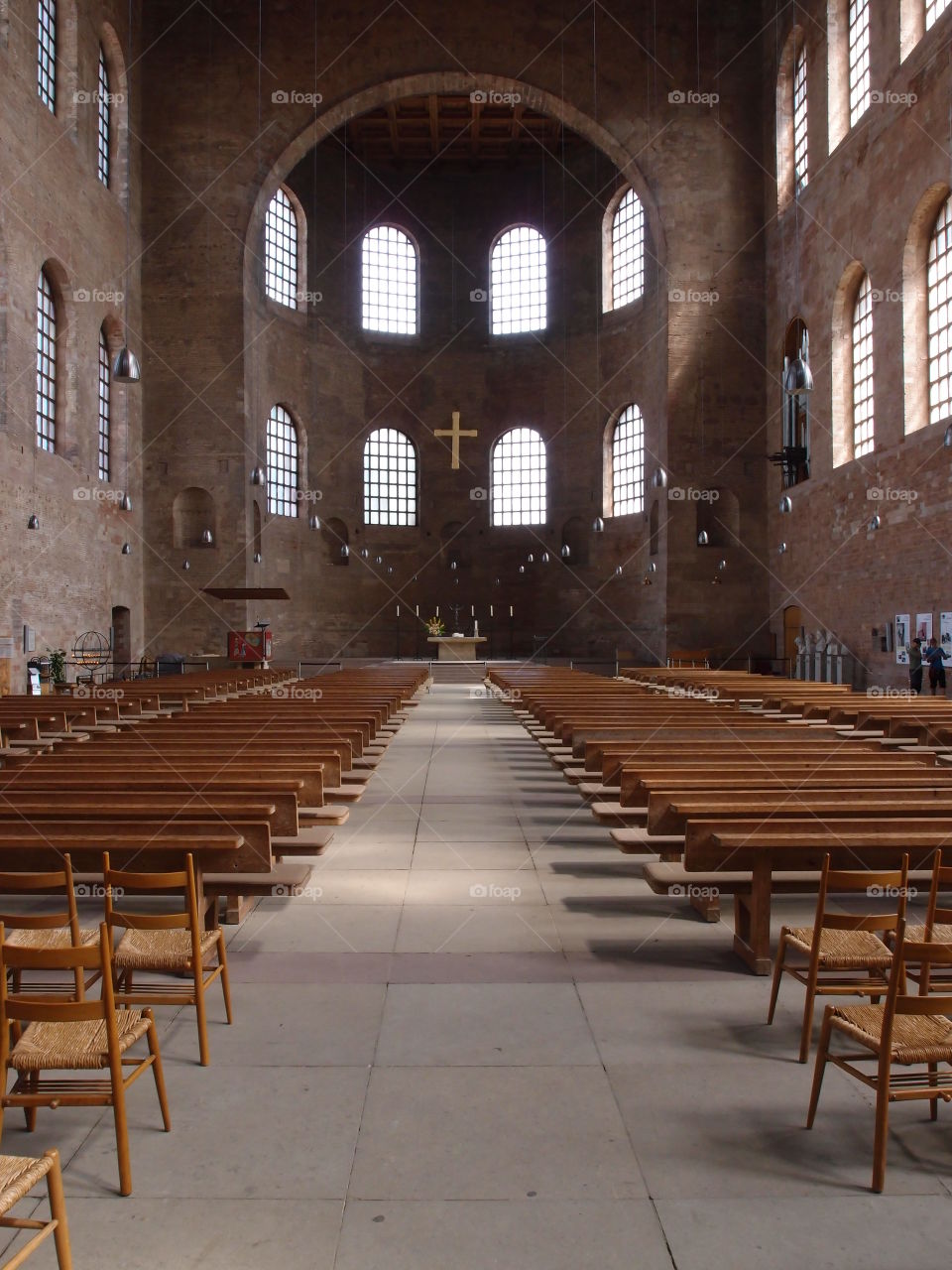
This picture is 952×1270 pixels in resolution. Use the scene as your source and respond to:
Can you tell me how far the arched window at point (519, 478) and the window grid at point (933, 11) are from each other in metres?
17.2

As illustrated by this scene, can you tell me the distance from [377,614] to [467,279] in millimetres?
11652

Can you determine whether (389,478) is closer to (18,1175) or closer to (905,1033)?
(905,1033)

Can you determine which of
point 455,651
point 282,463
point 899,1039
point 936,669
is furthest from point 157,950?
point 282,463

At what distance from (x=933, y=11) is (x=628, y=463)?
14.2 meters

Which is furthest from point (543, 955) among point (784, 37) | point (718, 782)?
point (784, 37)

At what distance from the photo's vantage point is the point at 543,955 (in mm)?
4434

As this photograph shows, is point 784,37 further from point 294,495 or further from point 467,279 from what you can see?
point 294,495

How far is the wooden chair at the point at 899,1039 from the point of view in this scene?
253cm

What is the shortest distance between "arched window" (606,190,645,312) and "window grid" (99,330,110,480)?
1474cm

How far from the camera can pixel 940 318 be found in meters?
16.2

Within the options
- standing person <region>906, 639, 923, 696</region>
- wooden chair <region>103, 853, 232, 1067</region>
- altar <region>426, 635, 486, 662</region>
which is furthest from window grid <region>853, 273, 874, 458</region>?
wooden chair <region>103, 853, 232, 1067</region>

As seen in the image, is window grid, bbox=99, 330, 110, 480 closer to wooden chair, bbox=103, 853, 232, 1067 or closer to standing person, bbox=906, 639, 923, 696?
standing person, bbox=906, 639, 923, 696

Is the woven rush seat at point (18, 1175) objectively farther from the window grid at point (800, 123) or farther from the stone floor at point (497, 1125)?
the window grid at point (800, 123)

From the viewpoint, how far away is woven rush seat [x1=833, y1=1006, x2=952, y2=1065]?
2662 millimetres
